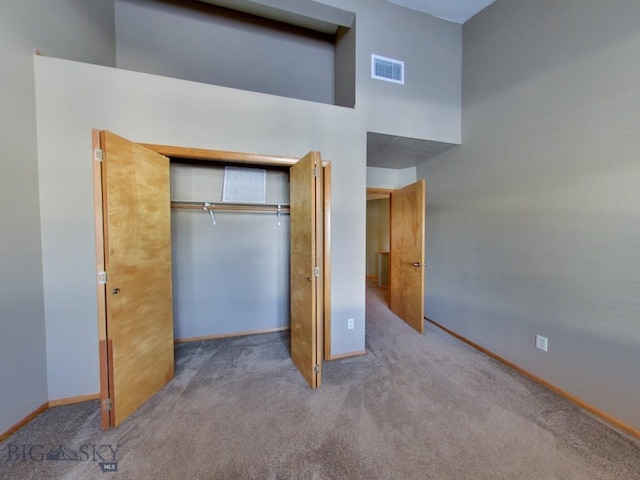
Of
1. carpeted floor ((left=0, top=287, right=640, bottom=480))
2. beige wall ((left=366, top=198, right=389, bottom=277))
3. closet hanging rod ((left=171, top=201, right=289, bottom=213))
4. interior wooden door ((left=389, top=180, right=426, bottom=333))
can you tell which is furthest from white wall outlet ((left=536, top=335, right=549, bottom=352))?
beige wall ((left=366, top=198, right=389, bottom=277))

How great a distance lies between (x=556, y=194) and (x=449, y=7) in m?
2.26

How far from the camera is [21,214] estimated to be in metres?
1.55

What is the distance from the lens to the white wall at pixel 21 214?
1.45 m

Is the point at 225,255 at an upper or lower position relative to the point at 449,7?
lower

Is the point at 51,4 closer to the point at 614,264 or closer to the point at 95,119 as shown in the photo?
the point at 95,119

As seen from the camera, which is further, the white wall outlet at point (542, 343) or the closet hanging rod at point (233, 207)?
the closet hanging rod at point (233, 207)

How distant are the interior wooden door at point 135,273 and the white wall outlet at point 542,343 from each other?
3.22 metres

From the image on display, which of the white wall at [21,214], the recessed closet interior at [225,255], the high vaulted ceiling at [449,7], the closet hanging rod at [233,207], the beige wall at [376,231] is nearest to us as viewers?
the white wall at [21,214]

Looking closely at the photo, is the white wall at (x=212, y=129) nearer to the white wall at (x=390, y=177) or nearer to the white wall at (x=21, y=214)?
the white wall at (x=21, y=214)

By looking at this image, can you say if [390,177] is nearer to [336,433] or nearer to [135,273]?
[336,433]

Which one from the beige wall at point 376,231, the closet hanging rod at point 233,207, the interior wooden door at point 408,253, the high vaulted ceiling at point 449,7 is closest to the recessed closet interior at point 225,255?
the closet hanging rod at point 233,207

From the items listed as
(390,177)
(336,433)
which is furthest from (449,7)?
(336,433)

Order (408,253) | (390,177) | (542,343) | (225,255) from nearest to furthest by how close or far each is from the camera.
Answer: (542,343) < (225,255) < (408,253) < (390,177)

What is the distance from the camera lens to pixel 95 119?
1.79 metres
